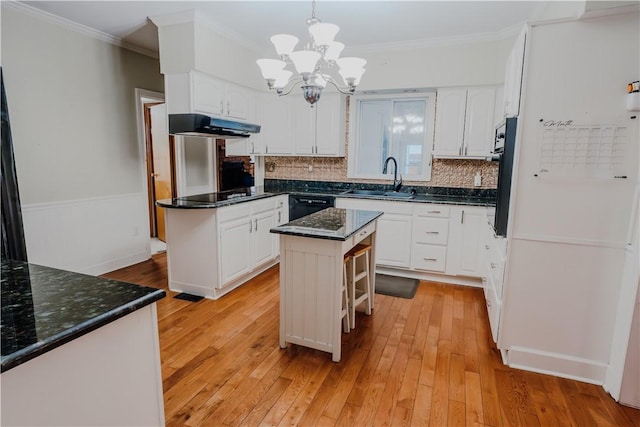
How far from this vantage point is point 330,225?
2.47 m

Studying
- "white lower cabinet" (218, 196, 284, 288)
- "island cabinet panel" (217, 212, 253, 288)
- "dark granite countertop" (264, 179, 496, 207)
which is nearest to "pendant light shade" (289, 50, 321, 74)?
"white lower cabinet" (218, 196, 284, 288)

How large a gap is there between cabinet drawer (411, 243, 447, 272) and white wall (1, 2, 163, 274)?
333cm

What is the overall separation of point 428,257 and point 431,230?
31 centimetres

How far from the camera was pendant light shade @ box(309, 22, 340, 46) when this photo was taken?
6.97 ft

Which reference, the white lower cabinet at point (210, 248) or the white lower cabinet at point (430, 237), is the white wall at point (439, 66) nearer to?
the white lower cabinet at point (430, 237)

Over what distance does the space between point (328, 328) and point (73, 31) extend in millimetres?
3790

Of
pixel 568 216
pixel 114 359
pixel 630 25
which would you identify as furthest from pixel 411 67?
pixel 114 359

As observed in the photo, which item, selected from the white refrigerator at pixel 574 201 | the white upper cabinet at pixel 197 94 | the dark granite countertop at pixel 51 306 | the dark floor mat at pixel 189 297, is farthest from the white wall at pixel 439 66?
the dark granite countertop at pixel 51 306

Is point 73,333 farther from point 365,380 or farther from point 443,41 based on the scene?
point 443,41

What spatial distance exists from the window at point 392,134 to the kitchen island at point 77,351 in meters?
3.75

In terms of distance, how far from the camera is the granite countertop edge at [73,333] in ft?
2.56

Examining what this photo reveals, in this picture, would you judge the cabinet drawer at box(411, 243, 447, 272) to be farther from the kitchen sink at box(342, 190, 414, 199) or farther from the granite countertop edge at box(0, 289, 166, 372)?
the granite countertop edge at box(0, 289, 166, 372)

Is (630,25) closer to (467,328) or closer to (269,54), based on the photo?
(467,328)

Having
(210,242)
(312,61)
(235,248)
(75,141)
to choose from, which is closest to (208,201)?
(210,242)
